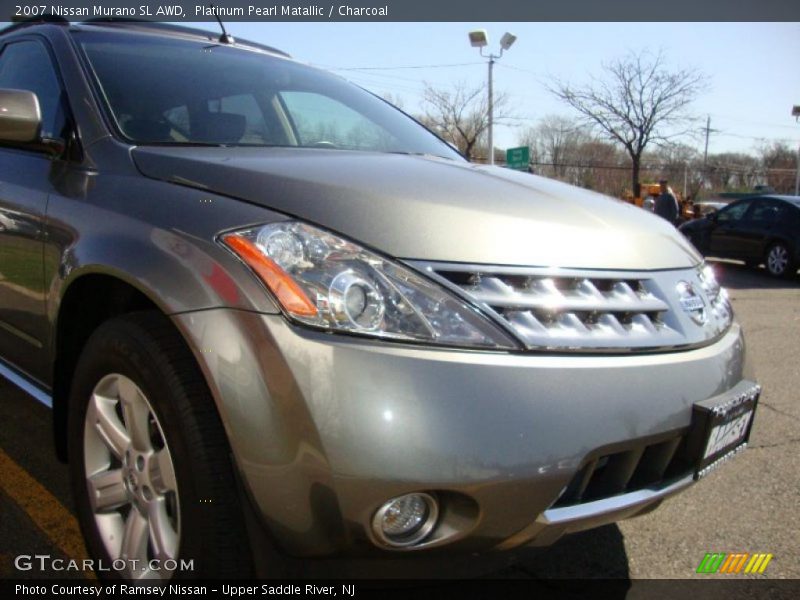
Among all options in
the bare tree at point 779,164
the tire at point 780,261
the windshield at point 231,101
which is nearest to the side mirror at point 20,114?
the windshield at point 231,101

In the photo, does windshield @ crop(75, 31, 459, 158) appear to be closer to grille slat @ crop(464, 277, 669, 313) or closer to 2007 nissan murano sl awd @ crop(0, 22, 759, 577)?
2007 nissan murano sl awd @ crop(0, 22, 759, 577)

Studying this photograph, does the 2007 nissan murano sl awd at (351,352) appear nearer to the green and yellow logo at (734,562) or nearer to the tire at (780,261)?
the green and yellow logo at (734,562)

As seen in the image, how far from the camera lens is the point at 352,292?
151cm

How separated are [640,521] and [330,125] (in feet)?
6.43

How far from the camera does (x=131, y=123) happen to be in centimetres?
222

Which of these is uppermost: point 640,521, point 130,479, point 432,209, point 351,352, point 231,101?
point 231,101

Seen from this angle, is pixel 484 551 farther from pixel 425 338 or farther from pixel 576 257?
pixel 576 257

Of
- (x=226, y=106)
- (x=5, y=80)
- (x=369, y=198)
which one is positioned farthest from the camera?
(x=5, y=80)

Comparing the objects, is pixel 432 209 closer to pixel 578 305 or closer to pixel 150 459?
pixel 578 305

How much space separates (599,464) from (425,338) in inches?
21.8

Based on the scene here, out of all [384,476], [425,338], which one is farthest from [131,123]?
[384,476]

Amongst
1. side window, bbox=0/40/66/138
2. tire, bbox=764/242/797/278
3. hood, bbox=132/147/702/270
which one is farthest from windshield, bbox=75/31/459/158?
tire, bbox=764/242/797/278

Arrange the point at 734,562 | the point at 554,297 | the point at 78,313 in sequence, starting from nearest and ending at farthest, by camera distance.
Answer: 1. the point at 554,297
2. the point at 78,313
3. the point at 734,562

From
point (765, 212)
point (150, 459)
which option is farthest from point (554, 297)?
point (765, 212)
